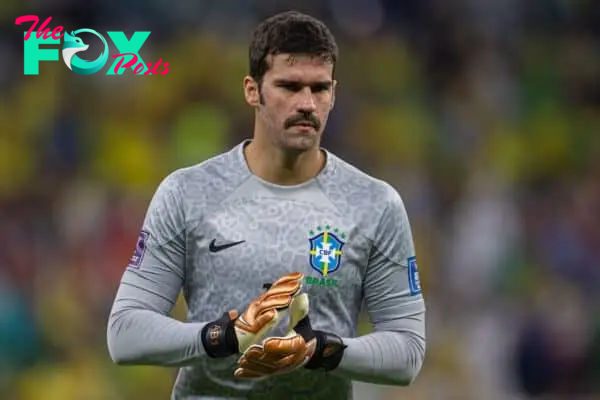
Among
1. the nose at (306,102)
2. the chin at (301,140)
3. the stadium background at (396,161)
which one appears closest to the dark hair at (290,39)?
the nose at (306,102)

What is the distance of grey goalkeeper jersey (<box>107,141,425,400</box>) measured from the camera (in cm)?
434

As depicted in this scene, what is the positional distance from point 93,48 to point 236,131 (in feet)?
3.75

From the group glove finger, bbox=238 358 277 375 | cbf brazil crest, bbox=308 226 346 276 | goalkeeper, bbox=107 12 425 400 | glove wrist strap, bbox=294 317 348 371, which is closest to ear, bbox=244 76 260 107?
goalkeeper, bbox=107 12 425 400

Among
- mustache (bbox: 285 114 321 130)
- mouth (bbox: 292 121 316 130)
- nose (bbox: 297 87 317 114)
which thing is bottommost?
mouth (bbox: 292 121 316 130)

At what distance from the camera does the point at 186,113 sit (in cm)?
905

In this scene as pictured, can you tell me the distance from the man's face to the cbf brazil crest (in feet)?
0.94

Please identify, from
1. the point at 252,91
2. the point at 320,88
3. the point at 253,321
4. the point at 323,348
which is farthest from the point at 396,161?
the point at 253,321

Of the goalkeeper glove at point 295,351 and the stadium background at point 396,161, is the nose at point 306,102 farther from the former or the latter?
the stadium background at point 396,161

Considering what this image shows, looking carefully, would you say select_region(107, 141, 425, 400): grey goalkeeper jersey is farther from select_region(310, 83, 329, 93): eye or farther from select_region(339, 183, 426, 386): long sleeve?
select_region(310, 83, 329, 93): eye

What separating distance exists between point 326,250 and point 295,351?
49 centimetres

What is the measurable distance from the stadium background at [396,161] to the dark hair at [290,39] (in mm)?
3315

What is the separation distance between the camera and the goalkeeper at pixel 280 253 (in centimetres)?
433

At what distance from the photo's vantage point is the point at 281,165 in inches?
177

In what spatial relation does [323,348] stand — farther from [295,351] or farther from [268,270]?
[268,270]
